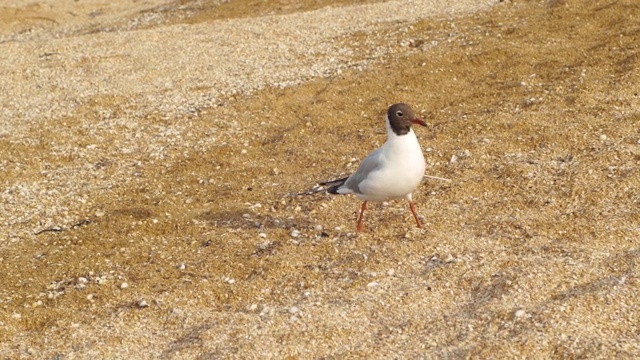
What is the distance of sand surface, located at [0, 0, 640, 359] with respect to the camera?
6.77 m

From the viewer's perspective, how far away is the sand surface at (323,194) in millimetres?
6770

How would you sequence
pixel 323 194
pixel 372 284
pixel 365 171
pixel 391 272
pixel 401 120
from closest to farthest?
pixel 372 284 < pixel 391 272 < pixel 401 120 < pixel 365 171 < pixel 323 194

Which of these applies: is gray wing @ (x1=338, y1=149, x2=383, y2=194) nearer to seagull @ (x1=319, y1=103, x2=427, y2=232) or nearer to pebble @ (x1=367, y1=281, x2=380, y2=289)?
seagull @ (x1=319, y1=103, x2=427, y2=232)

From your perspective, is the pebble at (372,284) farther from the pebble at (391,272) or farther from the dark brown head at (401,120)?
the dark brown head at (401,120)

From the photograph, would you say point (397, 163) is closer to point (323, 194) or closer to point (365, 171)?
point (365, 171)

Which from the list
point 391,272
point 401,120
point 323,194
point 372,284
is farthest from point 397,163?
point 323,194

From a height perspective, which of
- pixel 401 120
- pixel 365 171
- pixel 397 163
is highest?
pixel 401 120

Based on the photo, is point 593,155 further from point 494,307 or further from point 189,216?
point 189,216

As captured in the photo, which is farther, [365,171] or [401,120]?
[365,171]

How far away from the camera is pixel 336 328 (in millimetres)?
6676

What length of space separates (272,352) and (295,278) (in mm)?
1273

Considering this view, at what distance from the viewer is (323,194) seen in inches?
377

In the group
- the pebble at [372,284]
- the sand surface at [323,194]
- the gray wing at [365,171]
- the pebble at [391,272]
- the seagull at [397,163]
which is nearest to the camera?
the sand surface at [323,194]

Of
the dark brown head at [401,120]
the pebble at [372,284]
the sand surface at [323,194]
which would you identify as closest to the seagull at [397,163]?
the dark brown head at [401,120]
